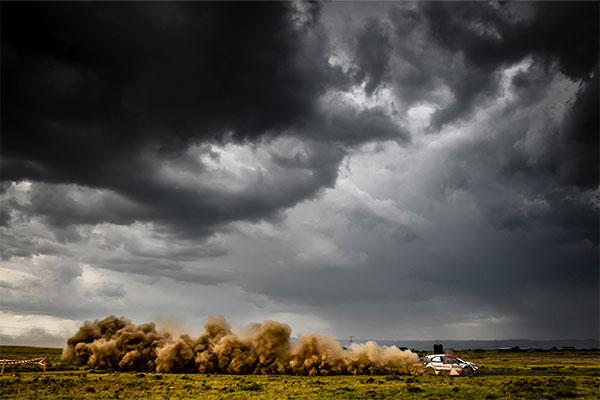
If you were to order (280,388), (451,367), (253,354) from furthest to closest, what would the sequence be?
(253,354)
(451,367)
(280,388)

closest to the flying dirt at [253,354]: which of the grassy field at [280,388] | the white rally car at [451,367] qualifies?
the white rally car at [451,367]

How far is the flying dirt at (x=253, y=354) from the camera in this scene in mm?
66375

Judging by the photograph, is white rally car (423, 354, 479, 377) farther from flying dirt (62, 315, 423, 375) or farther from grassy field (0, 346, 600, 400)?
grassy field (0, 346, 600, 400)

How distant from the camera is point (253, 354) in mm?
68500

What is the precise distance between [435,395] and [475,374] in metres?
26.7

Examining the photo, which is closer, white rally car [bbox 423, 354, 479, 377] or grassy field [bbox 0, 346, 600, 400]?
grassy field [bbox 0, 346, 600, 400]

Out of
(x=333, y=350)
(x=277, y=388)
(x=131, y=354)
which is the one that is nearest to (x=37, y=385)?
(x=131, y=354)

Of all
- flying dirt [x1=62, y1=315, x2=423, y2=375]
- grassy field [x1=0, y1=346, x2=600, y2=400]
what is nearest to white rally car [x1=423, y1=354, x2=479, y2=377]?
flying dirt [x1=62, y1=315, x2=423, y2=375]

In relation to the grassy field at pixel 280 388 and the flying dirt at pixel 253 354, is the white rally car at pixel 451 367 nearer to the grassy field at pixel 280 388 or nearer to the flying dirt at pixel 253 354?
the flying dirt at pixel 253 354

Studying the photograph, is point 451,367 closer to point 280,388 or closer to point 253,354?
point 280,388

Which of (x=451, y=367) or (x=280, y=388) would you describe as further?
(x=451, y=367)

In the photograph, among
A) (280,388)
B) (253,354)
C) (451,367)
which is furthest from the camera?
(253,354)

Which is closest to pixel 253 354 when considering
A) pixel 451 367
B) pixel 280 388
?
pixel 280 388

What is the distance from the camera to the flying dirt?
2613 inches
